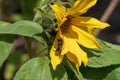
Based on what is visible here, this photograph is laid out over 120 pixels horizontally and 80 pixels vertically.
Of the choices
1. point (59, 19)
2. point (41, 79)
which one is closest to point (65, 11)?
point (59, 19)

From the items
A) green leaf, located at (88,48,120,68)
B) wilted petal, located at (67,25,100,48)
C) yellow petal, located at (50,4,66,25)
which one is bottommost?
green leaf, located at (88,48,120,68)

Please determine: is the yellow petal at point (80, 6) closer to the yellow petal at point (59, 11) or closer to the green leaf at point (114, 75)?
the yellow petal at point (59, 11)

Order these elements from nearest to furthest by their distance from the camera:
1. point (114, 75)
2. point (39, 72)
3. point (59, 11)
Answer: point (59, 11) → point (39, 72) → point (114, 75)

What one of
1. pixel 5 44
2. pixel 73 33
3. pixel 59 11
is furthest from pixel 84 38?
pixel 5 44

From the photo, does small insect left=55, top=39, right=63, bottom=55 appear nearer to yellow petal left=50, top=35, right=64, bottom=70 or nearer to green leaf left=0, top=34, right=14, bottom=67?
yellow petal left=50, top=35, right=64, bottom=70

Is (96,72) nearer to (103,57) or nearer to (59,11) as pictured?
(103,57)

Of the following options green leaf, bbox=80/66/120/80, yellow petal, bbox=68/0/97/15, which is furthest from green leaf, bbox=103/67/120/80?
yellow petal, bbox=68/0/97/15

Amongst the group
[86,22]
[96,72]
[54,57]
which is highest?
[86,22]
